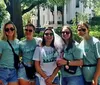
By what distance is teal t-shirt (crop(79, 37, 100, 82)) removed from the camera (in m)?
5.96

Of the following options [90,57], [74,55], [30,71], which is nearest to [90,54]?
[90,57]

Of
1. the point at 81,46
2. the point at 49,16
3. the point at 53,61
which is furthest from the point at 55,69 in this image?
the point at 49,16

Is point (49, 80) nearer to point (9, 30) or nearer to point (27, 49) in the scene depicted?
point (27, 49)

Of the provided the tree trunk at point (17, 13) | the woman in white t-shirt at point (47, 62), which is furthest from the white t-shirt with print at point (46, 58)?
→ the tree trunk at point (17, 13)

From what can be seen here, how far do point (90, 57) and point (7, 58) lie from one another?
1.59 meters

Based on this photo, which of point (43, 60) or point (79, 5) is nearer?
point (43, 60)

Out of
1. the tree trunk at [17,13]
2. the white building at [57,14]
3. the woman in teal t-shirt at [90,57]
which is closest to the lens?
the woman in teal t-shirt at [90,57]

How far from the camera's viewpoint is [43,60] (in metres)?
Answer: 6.16

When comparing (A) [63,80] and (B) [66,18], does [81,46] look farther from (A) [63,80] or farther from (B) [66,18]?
(B) [66,18]

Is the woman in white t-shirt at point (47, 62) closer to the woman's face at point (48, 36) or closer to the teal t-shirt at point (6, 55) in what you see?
the woman's face at point (48, 36)

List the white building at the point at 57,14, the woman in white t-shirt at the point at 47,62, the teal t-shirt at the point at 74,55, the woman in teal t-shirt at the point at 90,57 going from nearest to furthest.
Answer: the woman in teal t-shirt at the point at 90,57
the teal t-shirt at the point at 74,55
the woman in white t-shirt at the point at 47,62
the white building at the point at 57,14

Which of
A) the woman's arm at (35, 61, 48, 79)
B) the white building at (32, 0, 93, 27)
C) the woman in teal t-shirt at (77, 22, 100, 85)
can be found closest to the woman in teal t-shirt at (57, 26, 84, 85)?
the woman in teal t-shirt at (77, 22, 100, 85)

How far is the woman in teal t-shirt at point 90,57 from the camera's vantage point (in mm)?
5938

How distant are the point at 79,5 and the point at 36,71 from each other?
59618 mm
